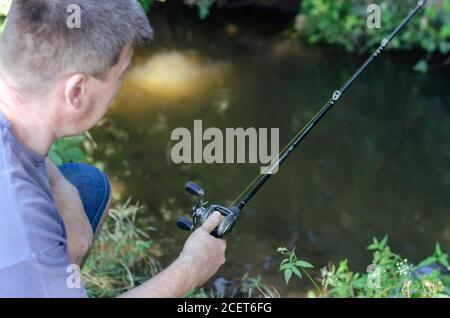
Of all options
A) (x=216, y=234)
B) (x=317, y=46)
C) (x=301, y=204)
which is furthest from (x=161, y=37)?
(x=216, y=234)

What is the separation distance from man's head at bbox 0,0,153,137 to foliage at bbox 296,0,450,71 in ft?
14.4

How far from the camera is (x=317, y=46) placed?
6219 millimetres

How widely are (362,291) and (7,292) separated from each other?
171 centimetres

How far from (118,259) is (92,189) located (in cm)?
104

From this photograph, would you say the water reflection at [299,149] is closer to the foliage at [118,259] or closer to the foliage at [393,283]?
the foliage at [118,259]

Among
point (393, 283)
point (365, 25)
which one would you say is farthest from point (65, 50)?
point (365, 25)

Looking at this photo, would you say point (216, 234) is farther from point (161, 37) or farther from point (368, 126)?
point (161, 37)

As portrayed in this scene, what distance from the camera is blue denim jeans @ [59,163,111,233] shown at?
7.64ft

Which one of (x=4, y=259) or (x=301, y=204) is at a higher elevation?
(x=301, y=204)

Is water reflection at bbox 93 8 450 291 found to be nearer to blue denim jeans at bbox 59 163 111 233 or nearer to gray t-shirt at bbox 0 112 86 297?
blue denim jeans at bbox 59 163 111 233

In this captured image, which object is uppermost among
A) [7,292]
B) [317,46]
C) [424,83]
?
[317,46]

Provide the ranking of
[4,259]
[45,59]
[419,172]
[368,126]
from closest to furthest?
1. [4,259]
2. [45,59]
3. [419,172]
4. [368,126]

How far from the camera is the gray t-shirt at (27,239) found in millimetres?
1444


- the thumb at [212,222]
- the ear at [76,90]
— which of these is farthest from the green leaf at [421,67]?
the ear at [76,90]
